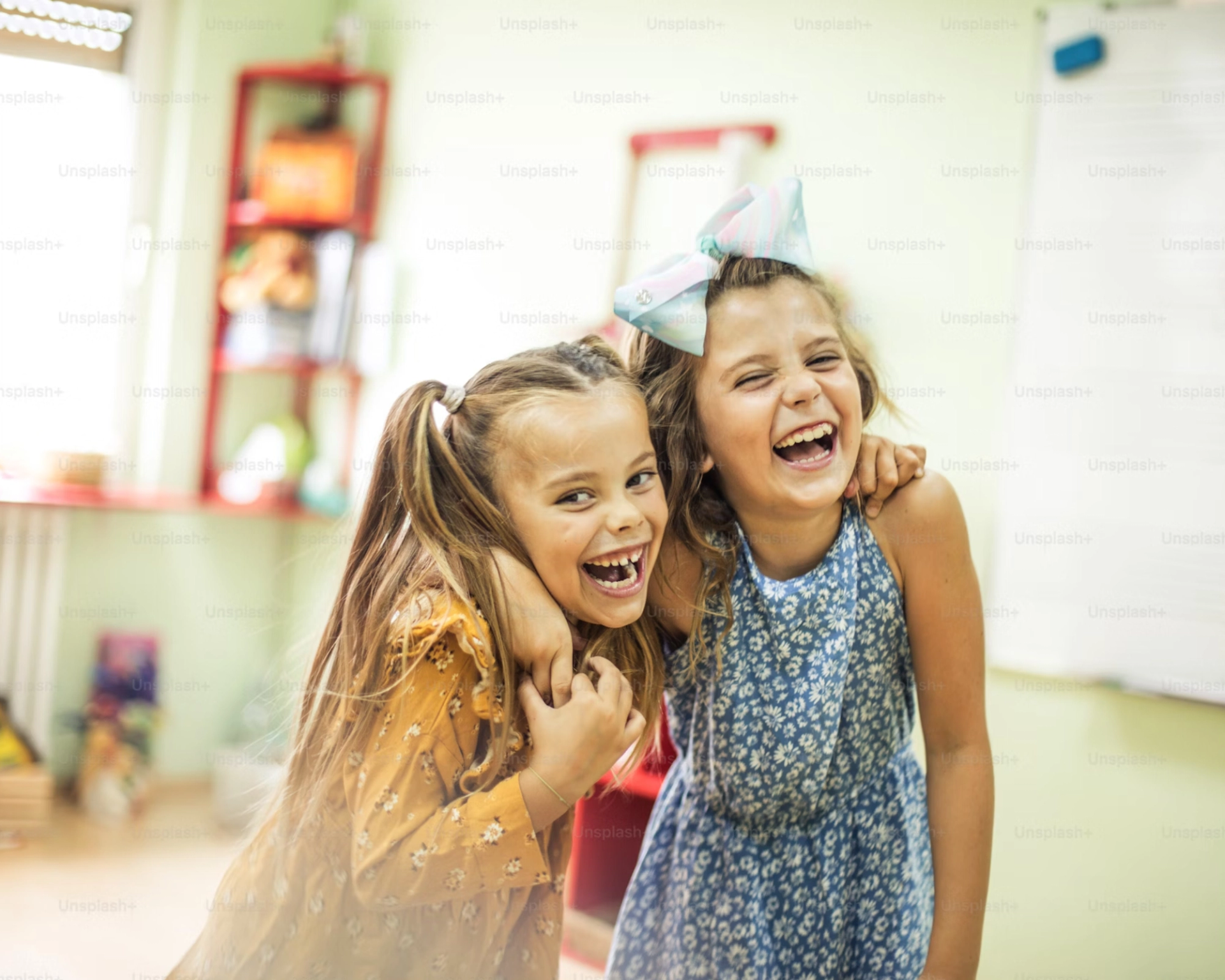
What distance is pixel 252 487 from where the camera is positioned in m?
3.52

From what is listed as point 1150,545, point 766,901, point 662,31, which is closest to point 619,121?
point 662,31

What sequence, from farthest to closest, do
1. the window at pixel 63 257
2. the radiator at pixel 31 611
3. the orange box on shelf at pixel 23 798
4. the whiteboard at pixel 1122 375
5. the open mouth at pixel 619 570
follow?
the window at pixel 63 257
the radiator at pixel 31 611
the orange box on shelf at pixel 23 798
the whiteboard at pixel 1122 375
the open mouth at pixel 619 570

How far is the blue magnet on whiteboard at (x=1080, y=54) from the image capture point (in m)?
2.05

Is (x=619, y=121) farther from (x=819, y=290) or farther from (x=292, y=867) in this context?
(x=292, y=867)

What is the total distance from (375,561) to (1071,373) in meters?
1.46

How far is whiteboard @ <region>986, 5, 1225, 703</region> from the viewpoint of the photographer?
76.7 inches

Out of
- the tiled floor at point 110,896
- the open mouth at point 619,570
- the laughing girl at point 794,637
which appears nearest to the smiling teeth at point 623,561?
the open mouth at point 619,570

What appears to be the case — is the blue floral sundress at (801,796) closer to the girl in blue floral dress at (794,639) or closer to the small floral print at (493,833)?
the girl in blue floral dress at (794,639)

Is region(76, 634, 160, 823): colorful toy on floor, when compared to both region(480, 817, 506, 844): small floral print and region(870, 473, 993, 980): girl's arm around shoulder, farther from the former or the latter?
region(870, 473, 993, 980): girl's arm around shoulder

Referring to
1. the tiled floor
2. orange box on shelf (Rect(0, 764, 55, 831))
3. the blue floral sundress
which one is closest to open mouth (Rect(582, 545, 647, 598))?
the blue floral sundress

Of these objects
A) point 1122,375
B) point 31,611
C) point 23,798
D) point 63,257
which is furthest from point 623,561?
point 63,257

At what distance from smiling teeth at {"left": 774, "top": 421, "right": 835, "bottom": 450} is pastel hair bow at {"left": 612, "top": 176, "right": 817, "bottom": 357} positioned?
5.3 inches

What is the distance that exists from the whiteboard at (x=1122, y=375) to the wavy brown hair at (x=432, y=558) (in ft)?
3.80

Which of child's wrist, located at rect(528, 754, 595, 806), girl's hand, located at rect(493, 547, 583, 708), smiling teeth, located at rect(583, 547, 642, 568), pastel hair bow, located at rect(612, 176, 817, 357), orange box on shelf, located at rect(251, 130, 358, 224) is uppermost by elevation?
orange box on shelf, located at rect(251, 130, 358, 224)
